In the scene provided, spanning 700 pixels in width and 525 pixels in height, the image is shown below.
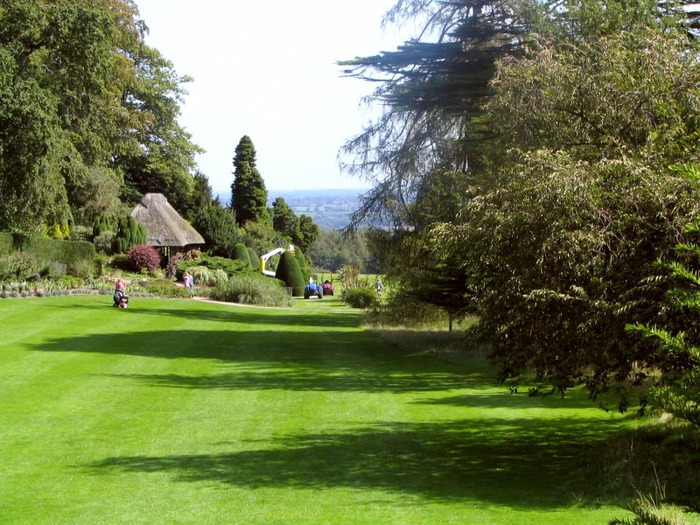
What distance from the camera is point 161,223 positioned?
49844 mm

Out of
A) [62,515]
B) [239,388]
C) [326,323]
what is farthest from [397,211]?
[62,515]

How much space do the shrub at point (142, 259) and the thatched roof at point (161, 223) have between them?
7.84 metres

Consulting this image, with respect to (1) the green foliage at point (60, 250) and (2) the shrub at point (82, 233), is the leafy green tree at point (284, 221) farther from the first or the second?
(1) the green foliage at point (60, 250)

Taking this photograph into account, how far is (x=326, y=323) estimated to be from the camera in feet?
101

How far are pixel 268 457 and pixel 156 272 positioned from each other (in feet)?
105

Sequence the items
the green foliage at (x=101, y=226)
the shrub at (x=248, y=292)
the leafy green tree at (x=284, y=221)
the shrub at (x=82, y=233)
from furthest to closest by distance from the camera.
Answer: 1. the leafy green tree at (x=284, y=221)
2. the green foliage at (x=101, y=226)
3. the shrub at (x=82, y=233)
4. the shrub at (x=248, y=292)

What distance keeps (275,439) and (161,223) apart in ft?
132

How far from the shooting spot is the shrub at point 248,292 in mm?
37750

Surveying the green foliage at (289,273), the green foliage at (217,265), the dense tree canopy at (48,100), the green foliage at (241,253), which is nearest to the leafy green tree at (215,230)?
the green foliage at (241,253)

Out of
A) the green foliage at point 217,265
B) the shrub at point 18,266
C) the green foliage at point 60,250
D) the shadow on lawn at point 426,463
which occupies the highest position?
the green foliage at point 60,250

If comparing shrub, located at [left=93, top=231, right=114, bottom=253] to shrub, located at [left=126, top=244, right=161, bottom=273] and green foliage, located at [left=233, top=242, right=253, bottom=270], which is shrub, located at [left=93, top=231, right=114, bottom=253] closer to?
shrub, located at [left=126, top=244, right=161, bottom=273]

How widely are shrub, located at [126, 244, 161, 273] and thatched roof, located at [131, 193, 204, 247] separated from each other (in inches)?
309

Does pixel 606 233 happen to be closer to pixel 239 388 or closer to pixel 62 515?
pixel 62 515

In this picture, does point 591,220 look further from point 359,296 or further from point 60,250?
point 359,296
